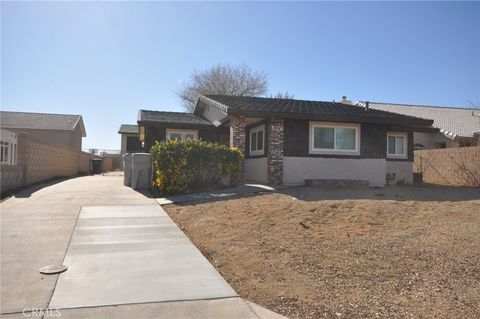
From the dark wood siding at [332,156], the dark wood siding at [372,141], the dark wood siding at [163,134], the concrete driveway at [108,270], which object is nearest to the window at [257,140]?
the dark wood siding at [332,156]

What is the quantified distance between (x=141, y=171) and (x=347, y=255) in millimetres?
10453

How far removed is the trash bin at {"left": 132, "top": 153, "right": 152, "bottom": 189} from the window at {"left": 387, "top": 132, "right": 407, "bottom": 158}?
1063 cm

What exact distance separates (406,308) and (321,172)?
11.8 metres

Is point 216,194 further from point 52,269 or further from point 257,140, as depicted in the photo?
point 52,269

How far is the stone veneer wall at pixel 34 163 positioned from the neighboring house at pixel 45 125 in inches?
708

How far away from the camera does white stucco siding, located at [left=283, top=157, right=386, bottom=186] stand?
51.9 ft

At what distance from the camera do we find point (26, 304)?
4.43m

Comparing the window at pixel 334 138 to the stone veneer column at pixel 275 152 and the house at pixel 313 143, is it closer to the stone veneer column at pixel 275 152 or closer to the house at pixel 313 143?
the house at pixel 313 143

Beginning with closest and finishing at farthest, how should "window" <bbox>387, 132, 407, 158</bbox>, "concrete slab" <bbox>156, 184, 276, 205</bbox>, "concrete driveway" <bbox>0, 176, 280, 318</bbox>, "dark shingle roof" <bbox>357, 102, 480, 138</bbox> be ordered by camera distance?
"concrete driveway" <bbox>0, 176, 280, 318</bbox>
"concrete slab" <bbox>156, 184, 276, 205</bbox>
"window" <bbox>387, 132, 407, 158</bbox>
"dark shingle roof" <bbox>357, 102, 480, 138</bbox>

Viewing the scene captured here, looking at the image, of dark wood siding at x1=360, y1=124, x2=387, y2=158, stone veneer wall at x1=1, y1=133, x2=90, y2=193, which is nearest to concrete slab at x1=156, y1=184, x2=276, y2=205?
dark wood siding at x1=360, y1=124, x2=387, y2=158

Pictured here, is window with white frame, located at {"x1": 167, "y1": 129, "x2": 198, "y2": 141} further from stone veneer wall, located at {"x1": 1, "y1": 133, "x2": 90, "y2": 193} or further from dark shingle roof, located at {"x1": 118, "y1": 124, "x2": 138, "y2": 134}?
dark shingle roof, located at {"x1": 118, "y1": 124, "x2": 138, "y2": 134}

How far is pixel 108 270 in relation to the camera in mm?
5676
